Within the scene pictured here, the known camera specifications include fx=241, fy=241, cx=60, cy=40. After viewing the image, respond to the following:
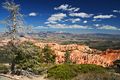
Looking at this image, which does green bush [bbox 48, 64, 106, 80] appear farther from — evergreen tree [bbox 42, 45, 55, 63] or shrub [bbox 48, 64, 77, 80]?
evergreen tree [bbox 42, 45, 55, 63]

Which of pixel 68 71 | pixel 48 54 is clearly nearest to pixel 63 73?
pixel 68 71

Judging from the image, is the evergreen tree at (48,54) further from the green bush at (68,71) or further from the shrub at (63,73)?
the shrub at (63,73)

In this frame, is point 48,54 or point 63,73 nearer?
point 63,73

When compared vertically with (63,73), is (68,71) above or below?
above

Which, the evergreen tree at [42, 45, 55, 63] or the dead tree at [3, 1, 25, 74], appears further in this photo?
the evergreen tree at [42, 45, 55, 63]

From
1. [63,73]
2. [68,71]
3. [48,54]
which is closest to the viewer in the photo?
[63,73]

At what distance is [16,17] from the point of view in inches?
1008

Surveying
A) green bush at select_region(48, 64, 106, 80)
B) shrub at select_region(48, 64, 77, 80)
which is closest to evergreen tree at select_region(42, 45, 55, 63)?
green bush at select_region(48, 64, 106, 80)

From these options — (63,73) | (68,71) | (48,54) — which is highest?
(48,54)

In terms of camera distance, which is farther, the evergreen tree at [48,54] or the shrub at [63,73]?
the evergreen tree at [48,54]

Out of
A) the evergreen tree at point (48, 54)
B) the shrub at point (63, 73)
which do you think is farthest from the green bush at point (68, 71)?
the evergreen tree at point (48, 54)

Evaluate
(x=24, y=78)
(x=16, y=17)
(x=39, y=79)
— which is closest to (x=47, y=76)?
(x=39, y=79)

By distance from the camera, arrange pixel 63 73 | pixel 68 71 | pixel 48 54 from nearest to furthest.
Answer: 1. pixel 63 73
2. pixel 68 71
3. pixel 48 54

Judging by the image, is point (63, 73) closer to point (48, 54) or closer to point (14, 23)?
point (14, 23)
